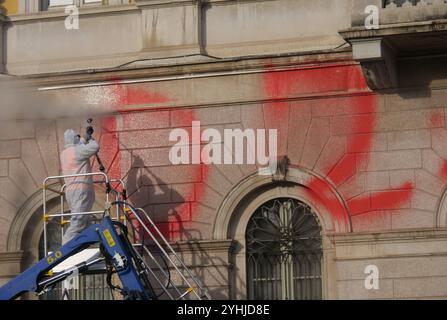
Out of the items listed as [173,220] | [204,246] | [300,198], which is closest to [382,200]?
[300,198]

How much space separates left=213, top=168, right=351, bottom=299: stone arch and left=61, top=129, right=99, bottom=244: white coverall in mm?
2078

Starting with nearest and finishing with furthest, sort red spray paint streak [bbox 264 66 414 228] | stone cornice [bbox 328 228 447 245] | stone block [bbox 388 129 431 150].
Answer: stone cornice [bbox 328 228 447 245] < stone block [bbox 388 129 431 150] < red spray paint streak [bbox 264 66 414 228]

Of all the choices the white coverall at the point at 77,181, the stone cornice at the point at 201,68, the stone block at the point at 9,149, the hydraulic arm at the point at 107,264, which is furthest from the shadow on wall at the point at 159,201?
the hydraulic arm at the point at 107,264

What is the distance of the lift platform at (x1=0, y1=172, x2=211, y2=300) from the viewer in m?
18.9

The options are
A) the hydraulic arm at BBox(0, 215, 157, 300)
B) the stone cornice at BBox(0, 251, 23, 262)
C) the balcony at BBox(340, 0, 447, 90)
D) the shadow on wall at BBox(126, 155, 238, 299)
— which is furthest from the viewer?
the stone cornice at BBox(0, 251, 23, 262)

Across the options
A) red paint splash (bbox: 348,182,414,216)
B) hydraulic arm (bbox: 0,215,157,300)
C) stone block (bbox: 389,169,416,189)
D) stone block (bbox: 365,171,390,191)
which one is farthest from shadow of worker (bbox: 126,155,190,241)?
stone block (bbox: 389,169,416,189)

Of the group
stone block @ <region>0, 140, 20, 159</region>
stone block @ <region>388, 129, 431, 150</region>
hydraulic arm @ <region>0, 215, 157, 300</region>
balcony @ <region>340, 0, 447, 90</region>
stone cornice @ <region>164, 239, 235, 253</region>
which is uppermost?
balcony @ <region>340, 0, 447, 90</region>

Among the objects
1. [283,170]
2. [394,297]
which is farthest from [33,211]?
[394,297]

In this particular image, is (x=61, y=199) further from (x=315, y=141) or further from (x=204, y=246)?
(x=315, y=141)

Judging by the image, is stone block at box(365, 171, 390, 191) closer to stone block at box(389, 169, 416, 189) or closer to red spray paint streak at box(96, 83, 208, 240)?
stone block at box(389, 169, 416, 189)

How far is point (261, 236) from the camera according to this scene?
21578mm

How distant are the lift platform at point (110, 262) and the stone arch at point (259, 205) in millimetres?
734

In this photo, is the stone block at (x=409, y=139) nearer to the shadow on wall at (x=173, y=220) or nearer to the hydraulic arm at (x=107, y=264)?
the shadow on wall at (x=173, y=220)

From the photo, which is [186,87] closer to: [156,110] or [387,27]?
[156,110]
